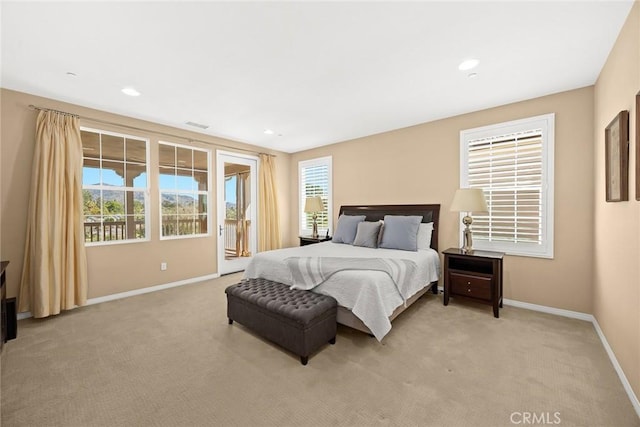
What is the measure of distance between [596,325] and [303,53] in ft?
12.6

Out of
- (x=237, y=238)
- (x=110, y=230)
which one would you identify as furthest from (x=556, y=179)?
(x=110, y=230)

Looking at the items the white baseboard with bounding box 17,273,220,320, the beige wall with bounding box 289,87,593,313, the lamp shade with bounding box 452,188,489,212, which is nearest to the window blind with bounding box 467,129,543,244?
the beige wall with bounding box 289,87,593,313

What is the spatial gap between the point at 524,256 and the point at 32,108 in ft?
19.6

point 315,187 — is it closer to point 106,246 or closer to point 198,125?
point 198,125

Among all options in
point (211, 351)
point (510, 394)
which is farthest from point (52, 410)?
point (510, 394)

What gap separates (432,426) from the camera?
1.52m

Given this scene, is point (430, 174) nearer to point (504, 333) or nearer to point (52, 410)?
point (504, 333)

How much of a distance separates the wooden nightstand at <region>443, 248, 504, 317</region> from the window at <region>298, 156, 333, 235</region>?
2476 mm

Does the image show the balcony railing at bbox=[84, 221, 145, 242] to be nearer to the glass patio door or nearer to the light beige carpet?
the light beige carpet

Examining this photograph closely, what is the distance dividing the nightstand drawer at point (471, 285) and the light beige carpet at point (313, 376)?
10.6 inches

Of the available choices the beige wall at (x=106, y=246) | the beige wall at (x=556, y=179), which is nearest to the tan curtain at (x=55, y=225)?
the beige wall at (x=106, y=246)

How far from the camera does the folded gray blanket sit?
2617mm

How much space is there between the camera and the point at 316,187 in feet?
18.5

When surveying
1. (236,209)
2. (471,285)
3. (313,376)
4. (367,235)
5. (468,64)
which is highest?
(468,64)
